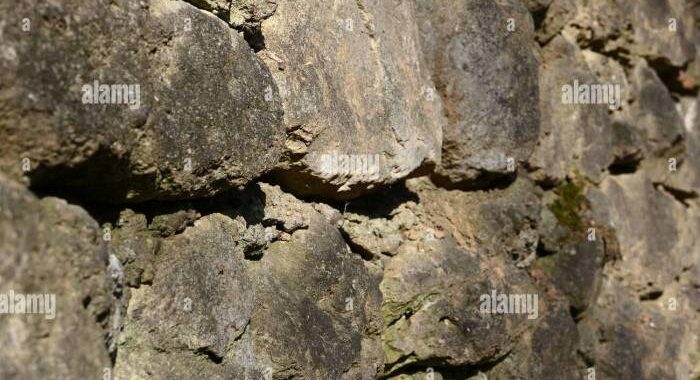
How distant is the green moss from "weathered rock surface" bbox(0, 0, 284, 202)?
1.83 m

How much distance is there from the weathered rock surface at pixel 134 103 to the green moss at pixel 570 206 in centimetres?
183

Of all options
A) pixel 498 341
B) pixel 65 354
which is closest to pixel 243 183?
pixel 65 354

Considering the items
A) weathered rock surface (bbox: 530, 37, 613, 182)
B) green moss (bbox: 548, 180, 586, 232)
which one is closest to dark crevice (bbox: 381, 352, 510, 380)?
green moss (bbox: 548, 180, 586, 232)

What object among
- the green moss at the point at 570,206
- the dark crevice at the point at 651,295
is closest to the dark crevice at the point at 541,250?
the green moss at the point at 570,206

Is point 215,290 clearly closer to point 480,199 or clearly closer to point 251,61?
point 251,61
